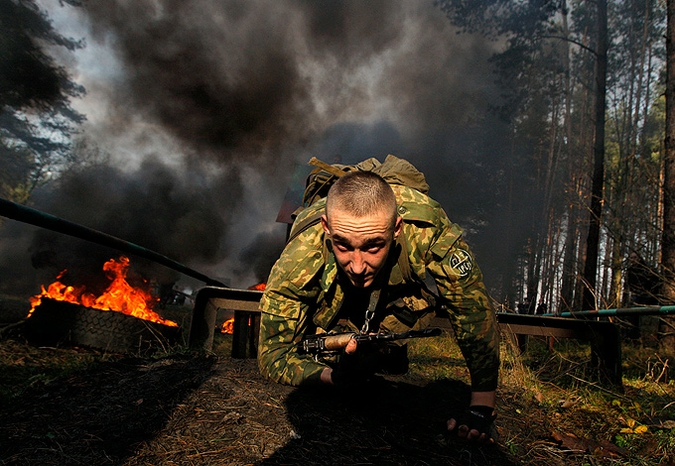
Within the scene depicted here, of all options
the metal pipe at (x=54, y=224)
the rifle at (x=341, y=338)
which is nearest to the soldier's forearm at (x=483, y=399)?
the rifle at (x=341, y=338)

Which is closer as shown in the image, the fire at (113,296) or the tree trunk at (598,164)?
the fire at (113,296)

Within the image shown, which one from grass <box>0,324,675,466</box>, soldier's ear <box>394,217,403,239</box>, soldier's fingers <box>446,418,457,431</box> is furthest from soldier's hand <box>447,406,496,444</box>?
soldier's ear <box>394,217,403,239</box>

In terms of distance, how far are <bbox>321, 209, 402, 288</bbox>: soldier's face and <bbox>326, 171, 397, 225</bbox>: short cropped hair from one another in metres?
0.04

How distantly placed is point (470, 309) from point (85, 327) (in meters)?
4.44

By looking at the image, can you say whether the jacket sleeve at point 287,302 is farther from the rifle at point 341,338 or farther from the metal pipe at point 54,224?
the metal pipe at point 54,224

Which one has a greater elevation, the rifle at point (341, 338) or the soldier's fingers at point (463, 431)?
the rifle at point (341, 338)

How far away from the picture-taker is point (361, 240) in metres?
2.47

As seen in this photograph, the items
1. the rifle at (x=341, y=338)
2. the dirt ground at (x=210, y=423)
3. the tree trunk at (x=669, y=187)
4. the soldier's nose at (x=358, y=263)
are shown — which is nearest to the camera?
the dirt ground at (x=210, y=423)

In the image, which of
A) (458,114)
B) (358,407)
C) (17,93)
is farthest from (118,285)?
(458,114)

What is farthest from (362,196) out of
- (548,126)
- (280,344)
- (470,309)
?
(548,126)

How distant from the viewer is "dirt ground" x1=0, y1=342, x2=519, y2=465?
74.4 inches

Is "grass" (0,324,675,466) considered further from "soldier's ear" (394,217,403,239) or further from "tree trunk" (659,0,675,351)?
"soldier's ear" (394,217,403,239)

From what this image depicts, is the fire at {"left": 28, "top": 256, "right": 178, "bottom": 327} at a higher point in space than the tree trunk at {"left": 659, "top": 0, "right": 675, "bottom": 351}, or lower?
lower

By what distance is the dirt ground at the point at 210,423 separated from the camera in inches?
74.4
